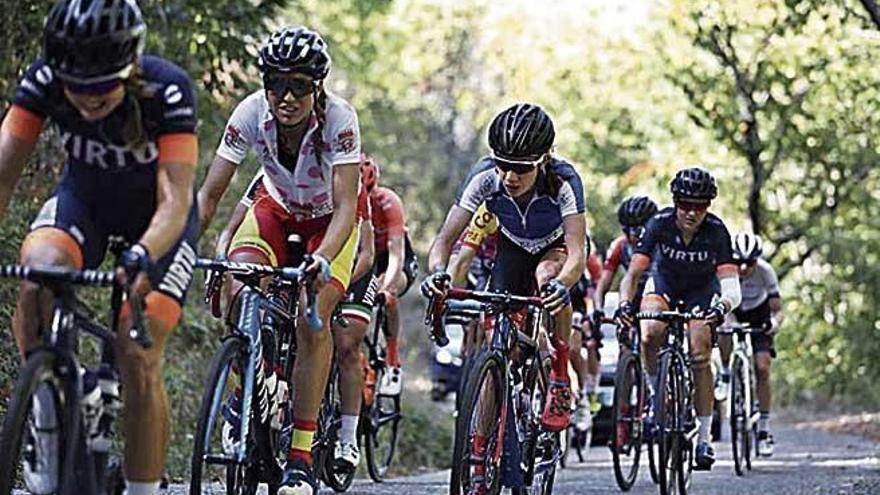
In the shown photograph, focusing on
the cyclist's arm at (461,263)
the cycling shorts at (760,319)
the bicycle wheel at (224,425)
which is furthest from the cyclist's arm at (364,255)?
the cycling shorts at (760,319)

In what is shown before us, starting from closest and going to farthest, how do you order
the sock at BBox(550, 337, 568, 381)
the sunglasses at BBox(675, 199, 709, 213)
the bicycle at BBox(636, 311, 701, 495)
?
1. the sock at BBox(550, 337, 568, 381)
2. the bicycle at BBox(636, 311, 701, 495)
3. the sunglasses at BBox(675, 199, 709, 213)

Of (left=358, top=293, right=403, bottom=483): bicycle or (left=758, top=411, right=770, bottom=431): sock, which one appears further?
(left=758, top=411, right=770, bottom=431): sock

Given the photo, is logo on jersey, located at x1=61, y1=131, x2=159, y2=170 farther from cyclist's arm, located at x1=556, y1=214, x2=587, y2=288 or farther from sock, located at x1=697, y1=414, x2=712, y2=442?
sock, located at x1=697, y1=414, x2=712, y2=442

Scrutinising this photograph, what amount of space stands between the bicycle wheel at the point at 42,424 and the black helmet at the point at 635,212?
10896mm

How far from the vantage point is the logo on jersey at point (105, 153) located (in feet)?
21.9

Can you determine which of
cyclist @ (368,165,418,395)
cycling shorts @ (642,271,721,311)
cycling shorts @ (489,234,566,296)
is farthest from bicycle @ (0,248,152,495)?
cycling shorts @ (642,271,721,311)

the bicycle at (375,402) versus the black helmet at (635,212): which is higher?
the black helmet at (635,212)

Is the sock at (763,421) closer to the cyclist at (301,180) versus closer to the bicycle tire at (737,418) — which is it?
the bicycle tire at (737,418)

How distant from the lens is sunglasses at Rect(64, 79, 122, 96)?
6.36 meters

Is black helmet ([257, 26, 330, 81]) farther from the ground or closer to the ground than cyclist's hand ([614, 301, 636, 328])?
farther from the ground

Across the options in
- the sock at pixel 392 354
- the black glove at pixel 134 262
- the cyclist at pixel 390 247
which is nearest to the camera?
the black glove at pixel 134 262

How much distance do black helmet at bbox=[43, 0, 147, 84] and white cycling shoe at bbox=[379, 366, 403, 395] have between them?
7.85m

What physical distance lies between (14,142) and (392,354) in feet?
24.9

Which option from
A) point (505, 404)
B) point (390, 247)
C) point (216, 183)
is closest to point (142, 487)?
point (216, 183)
